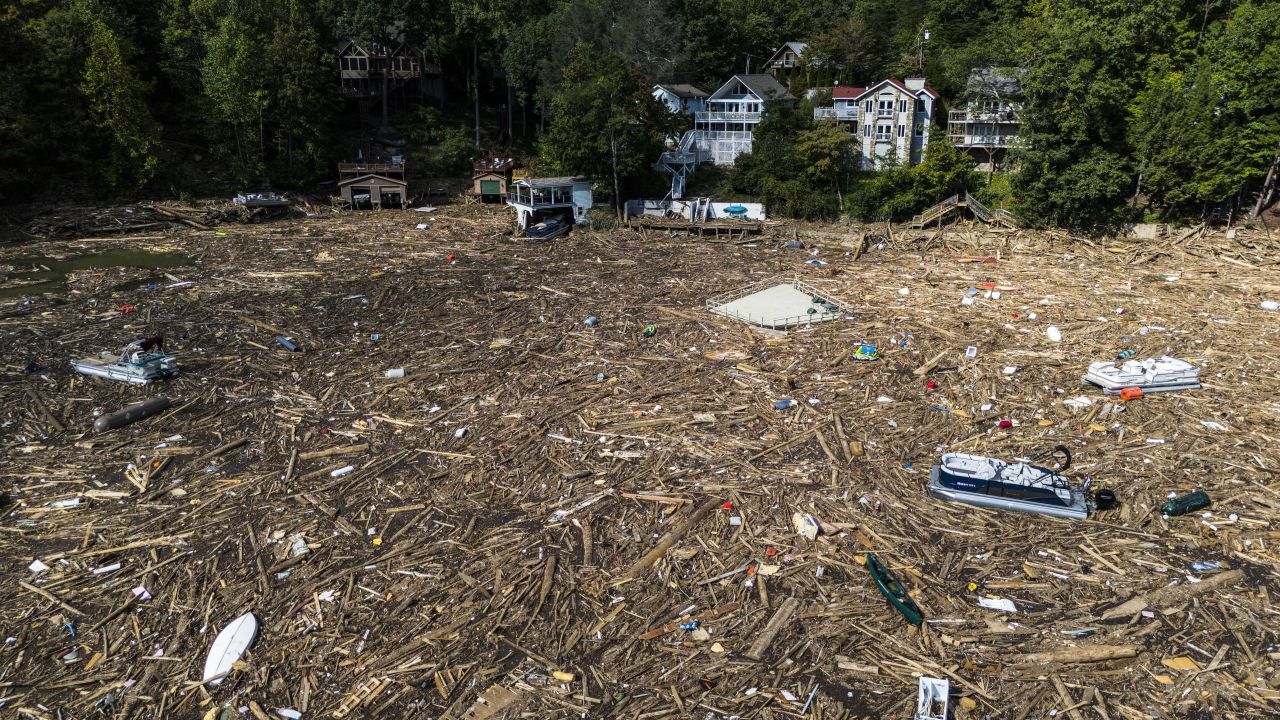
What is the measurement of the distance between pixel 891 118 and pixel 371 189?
3535cm

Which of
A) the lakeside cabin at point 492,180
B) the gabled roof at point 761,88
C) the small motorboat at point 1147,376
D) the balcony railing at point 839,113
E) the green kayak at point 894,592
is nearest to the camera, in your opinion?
the green kayak at point 894,592

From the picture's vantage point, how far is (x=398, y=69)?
205ft

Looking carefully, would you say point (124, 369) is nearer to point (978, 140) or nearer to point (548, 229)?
point (548, 229)

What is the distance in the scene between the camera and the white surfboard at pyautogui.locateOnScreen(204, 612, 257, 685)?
462 inches

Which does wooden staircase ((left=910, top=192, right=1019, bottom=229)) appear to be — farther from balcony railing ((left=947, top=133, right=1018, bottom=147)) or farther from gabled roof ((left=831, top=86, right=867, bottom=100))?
gabled roof ((left=831, top=86, right=867, bottom=100))

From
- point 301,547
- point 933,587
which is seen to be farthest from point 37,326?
point 933,587

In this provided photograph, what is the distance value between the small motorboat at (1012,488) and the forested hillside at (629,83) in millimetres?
26607

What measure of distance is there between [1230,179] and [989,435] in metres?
27.9

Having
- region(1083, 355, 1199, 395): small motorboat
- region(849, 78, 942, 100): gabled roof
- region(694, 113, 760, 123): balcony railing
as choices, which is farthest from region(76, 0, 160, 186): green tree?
region(1083, 355, 1199, 395): small motorboat

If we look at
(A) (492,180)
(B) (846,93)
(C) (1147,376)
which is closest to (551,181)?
(A) (492,180)

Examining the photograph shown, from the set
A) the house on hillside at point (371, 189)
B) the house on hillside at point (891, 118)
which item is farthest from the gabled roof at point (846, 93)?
the house on hillside at point (371, 189)

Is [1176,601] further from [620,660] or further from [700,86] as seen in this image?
[700,86]

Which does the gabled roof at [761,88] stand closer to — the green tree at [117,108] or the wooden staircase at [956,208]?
the wooden staircase at [956,208]

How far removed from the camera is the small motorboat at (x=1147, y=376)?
20594 mm
